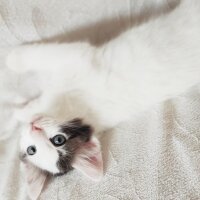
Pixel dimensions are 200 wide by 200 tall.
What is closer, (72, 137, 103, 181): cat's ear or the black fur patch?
(72, 137, 103, 181): cat's ear

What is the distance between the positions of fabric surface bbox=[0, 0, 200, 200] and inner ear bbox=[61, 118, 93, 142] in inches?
2.9

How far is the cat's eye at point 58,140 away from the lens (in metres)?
1.25

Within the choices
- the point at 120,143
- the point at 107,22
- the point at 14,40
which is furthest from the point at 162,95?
the point at 14,40

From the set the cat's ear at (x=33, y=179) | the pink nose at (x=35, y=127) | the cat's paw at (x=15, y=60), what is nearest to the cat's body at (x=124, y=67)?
the cat's paw at (x=15, y=60)

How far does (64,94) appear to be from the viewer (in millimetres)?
1378

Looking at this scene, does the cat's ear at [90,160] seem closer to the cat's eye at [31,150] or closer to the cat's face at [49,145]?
the cat's face at [49,145]

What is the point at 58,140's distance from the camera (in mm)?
1257

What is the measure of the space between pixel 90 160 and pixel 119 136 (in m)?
0.15

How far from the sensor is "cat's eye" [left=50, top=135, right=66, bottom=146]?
4.11 feet

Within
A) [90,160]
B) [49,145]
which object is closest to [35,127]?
[49,145]

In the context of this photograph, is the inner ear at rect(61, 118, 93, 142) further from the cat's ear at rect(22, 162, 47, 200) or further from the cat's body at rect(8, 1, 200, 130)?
the cat's ear at rect(22, 162, 47, 200)

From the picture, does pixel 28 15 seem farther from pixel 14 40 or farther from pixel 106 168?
pixel 106 168

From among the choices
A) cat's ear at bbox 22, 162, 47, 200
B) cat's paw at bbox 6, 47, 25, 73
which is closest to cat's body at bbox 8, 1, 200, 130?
cat's paw at bbox 6, 47, 25, 73

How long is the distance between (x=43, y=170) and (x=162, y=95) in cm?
53
